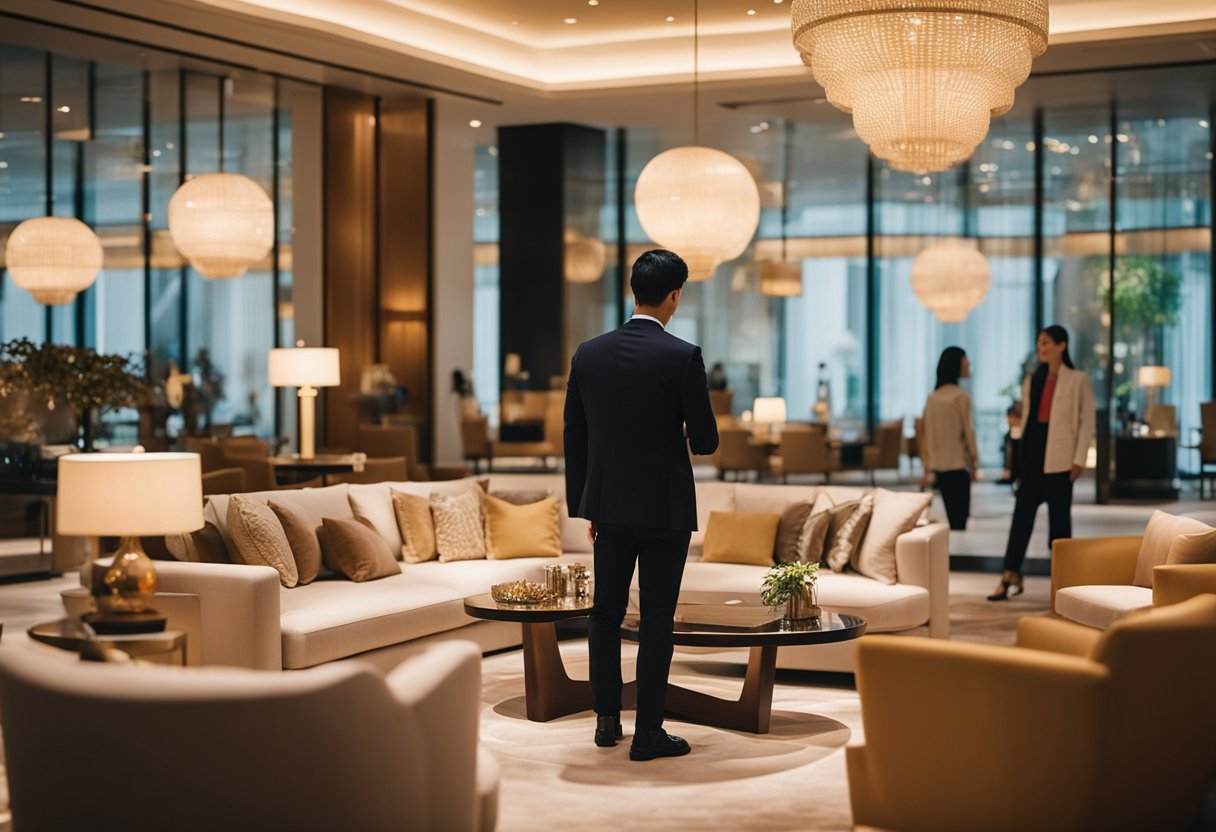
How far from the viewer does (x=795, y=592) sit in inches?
213

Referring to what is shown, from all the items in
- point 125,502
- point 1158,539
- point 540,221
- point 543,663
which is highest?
point 540,221

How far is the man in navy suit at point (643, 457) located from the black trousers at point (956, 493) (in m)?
5.94

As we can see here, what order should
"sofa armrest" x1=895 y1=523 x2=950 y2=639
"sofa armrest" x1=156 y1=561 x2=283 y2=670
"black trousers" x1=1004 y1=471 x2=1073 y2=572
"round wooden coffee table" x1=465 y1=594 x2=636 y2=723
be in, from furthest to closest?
"black trousers" x1=1004 y1=471 x2=1073 y2=572 < "sofa armrest" x1=895 y1=523 x2=950 y2=639 < "round wooden coffee table" x1=465 y1=594 x2=636 y2=723 < "sofa armrest" x1=156 y1=561 x2=283 y2=670

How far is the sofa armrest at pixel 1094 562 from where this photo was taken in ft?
20.5

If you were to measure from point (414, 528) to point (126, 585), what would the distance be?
292 cm

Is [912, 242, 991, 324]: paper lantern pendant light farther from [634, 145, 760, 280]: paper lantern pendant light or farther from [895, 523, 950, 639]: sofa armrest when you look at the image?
[895, 523, 950, 639]: sofa armrest

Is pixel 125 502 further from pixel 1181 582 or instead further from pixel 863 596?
pixel 1181 582

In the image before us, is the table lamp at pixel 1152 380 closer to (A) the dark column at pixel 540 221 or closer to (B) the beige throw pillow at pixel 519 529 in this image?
(A) the dark column at pixel 540 221

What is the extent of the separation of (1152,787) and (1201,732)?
0.21 metres

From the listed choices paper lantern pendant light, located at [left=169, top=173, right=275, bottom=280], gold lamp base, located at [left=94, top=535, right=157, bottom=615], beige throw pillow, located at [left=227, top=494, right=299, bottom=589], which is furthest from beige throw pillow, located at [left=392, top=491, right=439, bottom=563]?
paper lantern pendant light, located at [left=169, top=173, right=275, bottom=280]

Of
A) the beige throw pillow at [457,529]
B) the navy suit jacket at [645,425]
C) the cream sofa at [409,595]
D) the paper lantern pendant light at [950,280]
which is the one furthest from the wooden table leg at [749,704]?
the paper lantern pendant light at [950,280]

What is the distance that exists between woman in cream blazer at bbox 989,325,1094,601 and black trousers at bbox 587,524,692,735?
13.7 feet

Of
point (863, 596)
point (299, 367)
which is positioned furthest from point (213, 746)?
point (299, 367)

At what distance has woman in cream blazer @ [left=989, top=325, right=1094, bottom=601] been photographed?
813cm
